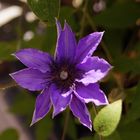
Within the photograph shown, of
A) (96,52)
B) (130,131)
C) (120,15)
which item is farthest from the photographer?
(96,52)

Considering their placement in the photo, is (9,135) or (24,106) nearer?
(9,135)

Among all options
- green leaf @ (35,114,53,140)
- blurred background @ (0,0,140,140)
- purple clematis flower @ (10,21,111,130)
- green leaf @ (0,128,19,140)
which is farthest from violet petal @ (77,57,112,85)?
green leaf @ (35,114,53,140)

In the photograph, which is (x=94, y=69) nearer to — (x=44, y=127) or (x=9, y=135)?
(x=9, y=135)

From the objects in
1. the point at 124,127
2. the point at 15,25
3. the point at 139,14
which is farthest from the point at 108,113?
the point at 15,25

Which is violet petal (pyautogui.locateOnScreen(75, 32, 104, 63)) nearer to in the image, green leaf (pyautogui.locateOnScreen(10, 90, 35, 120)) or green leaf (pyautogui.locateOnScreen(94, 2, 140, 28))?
Answer: green leaf (pyautogui.locateOnScreen(94, 2, 140, 28))

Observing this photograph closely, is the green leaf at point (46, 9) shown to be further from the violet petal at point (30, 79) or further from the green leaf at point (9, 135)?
the green leaf at point (9, 135)

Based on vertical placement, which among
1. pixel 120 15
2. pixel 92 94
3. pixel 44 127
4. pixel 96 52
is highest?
pixel 92 94

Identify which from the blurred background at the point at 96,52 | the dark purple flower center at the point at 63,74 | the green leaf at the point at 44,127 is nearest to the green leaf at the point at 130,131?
the blurred background at the point at 96,52

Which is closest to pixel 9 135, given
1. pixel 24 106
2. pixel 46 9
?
pixel 24 106
